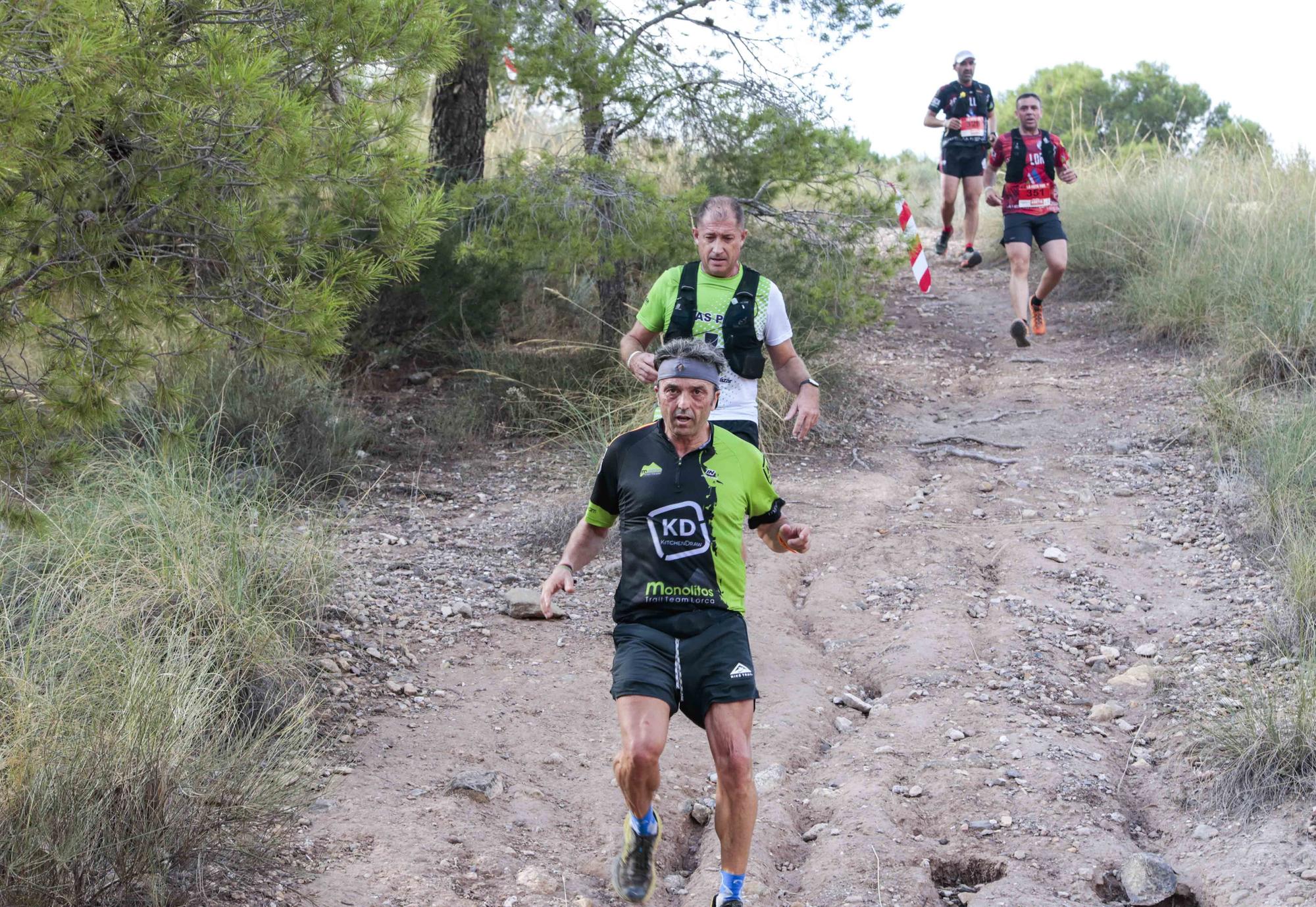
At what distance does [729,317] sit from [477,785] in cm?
202

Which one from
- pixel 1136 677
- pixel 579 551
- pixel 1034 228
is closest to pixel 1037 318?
pixel 1034 228

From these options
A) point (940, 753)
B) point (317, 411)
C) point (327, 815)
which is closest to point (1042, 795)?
point (940, 753)

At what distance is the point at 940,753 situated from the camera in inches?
189

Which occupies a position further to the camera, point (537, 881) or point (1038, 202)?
point (1038, 202)

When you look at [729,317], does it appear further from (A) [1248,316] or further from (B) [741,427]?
(A) [1248,316]

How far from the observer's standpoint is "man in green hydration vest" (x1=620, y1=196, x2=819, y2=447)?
15.9 ft

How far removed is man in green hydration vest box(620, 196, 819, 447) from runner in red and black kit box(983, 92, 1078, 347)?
18.7 feet

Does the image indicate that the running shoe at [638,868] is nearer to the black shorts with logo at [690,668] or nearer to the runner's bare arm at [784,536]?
the black shorts with logo at [690,668]

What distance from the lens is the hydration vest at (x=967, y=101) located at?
12086mm

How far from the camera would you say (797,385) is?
5.04 metres

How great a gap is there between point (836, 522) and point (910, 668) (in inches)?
75.2

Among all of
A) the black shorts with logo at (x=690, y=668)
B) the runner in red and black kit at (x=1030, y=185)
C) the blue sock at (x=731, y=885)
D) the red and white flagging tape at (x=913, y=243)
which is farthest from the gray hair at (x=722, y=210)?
the runner in red and black kit at (x=1030, y=185)

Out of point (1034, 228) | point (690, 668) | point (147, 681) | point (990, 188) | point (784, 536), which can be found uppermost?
point (990, 188)

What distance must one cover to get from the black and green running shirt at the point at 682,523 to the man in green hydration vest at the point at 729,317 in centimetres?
86
